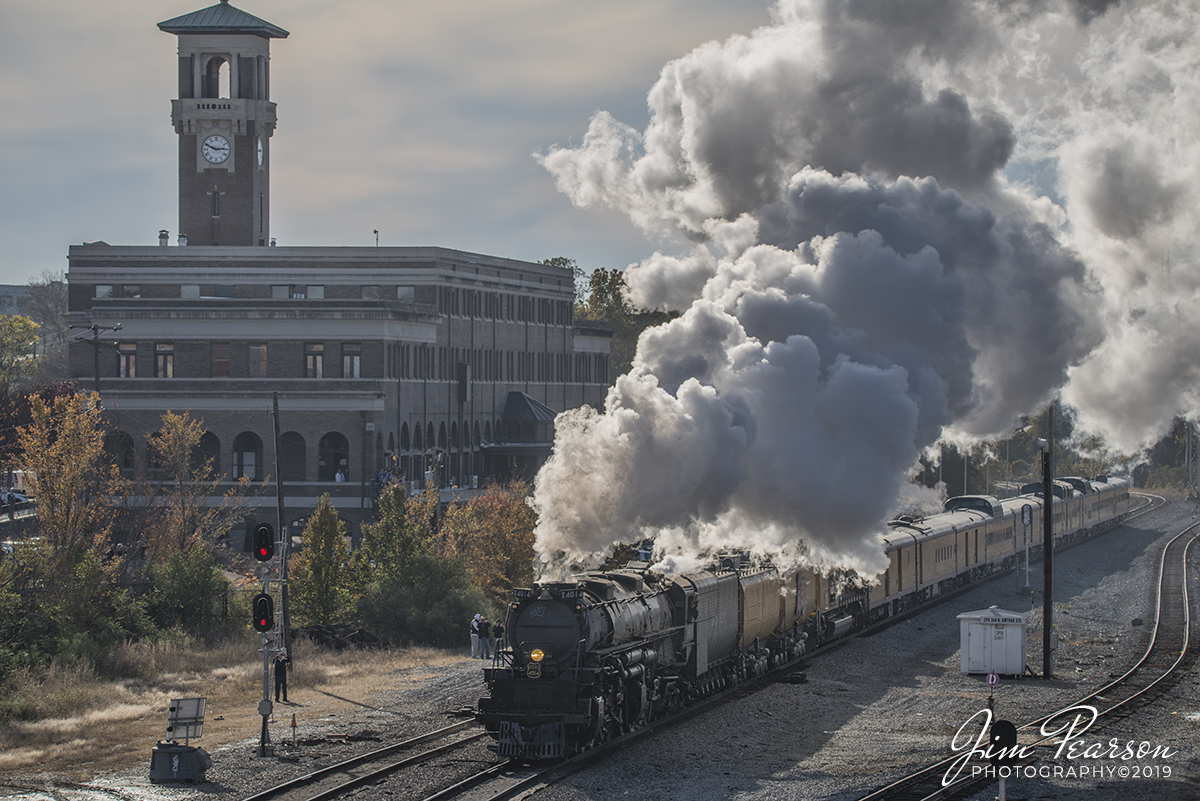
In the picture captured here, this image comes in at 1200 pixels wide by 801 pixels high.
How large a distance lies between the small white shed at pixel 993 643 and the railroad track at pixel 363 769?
13.8m

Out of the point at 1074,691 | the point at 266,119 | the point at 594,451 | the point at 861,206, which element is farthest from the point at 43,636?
the point at 266,119

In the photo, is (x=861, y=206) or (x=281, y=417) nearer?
(x=861, y=206)

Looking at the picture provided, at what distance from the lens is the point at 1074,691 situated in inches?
1210

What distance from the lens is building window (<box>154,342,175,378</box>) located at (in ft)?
234

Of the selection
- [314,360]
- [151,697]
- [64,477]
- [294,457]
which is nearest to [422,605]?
[64,477]

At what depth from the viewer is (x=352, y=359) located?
235 feet

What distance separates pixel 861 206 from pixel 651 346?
6035 mm

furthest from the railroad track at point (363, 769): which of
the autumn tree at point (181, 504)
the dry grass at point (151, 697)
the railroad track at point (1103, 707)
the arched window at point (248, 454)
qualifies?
the arched window at point (248, 454)

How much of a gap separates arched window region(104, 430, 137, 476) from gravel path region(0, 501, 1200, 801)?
40.2 m

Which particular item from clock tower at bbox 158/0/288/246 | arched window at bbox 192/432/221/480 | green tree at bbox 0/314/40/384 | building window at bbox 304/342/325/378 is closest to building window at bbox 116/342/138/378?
arched window at bbox 192/432/221/480

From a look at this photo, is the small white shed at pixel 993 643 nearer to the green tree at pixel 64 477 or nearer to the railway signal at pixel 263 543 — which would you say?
the railway signal at pixel 263 543

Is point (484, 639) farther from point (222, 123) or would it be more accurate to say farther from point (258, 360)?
point (222, 123)

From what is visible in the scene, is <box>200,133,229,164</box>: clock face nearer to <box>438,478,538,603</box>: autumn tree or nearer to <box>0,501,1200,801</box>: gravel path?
<box>438,478,538,603</box>: autumn tree

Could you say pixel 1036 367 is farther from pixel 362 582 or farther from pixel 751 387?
pixel 362 582
